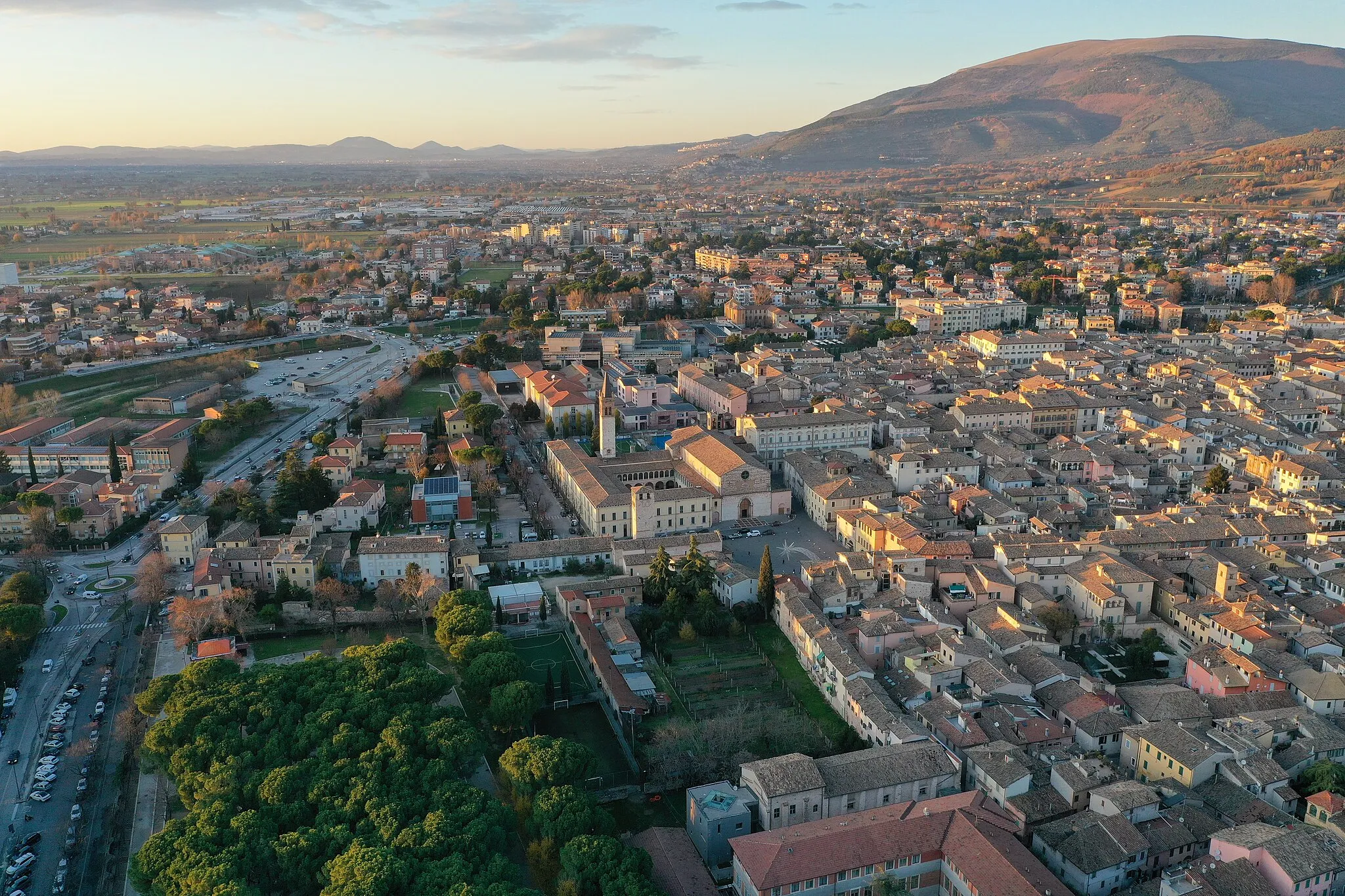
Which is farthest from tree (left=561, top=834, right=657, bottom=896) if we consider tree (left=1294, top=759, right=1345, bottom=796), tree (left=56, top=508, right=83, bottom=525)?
tree (left=56, top=508, right=83, bottom=525)

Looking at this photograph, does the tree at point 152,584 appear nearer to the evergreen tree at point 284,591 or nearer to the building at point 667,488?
the evergreen tree at point 284,591

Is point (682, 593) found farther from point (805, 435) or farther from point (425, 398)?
point (425, 398)

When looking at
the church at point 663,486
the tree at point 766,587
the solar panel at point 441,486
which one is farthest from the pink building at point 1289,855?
the solar panel at point 441,486

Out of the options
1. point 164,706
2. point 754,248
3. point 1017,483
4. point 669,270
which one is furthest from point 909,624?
point 754,248

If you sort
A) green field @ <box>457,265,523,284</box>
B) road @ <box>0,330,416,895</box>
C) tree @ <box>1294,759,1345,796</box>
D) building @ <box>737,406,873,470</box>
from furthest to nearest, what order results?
green field @ <box>457,265,523,284</box>, building @ <box>737,406,873,470</box>, road @ <box>0,330,416,895</box>, tree @ <box>1294,759,1345,796</box>

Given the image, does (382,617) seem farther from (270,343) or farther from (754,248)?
(754,248)

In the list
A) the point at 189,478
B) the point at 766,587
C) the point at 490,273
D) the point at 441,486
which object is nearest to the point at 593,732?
the point at 766,587

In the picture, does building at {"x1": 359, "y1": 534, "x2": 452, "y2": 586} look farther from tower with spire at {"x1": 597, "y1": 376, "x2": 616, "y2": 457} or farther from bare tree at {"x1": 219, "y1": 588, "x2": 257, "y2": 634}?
tower with spire at {"x1": 597, "y1": 376, "x2": 616, "y2": 457}
